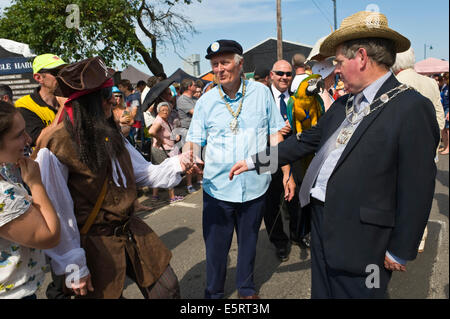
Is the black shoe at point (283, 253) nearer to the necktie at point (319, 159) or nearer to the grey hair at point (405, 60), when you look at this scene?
the necktie at point (319, 159)

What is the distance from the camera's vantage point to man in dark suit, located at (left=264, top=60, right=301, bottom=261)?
11.5 ft

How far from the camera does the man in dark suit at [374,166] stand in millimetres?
1467

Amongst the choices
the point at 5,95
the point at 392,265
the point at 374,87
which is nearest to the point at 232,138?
the point at 374,87

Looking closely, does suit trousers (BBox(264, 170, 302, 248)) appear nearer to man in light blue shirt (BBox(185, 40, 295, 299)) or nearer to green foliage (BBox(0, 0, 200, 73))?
man in light blue shirt (BBox(185, 40, 295, 299))

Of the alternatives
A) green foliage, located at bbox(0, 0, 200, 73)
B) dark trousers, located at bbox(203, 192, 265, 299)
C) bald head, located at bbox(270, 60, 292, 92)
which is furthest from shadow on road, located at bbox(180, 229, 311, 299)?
green foliage, located at bbox(0, 0, 200, 73)

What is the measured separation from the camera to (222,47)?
7.84 feet

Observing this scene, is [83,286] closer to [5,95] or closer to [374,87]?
[374,87]

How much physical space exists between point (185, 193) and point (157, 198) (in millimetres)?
572

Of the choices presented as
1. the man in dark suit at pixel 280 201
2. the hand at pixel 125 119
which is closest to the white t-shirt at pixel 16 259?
the man in dark suit at pixel 280 201

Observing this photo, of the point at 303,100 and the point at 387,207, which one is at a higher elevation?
the point at 303,100

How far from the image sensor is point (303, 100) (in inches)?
119
